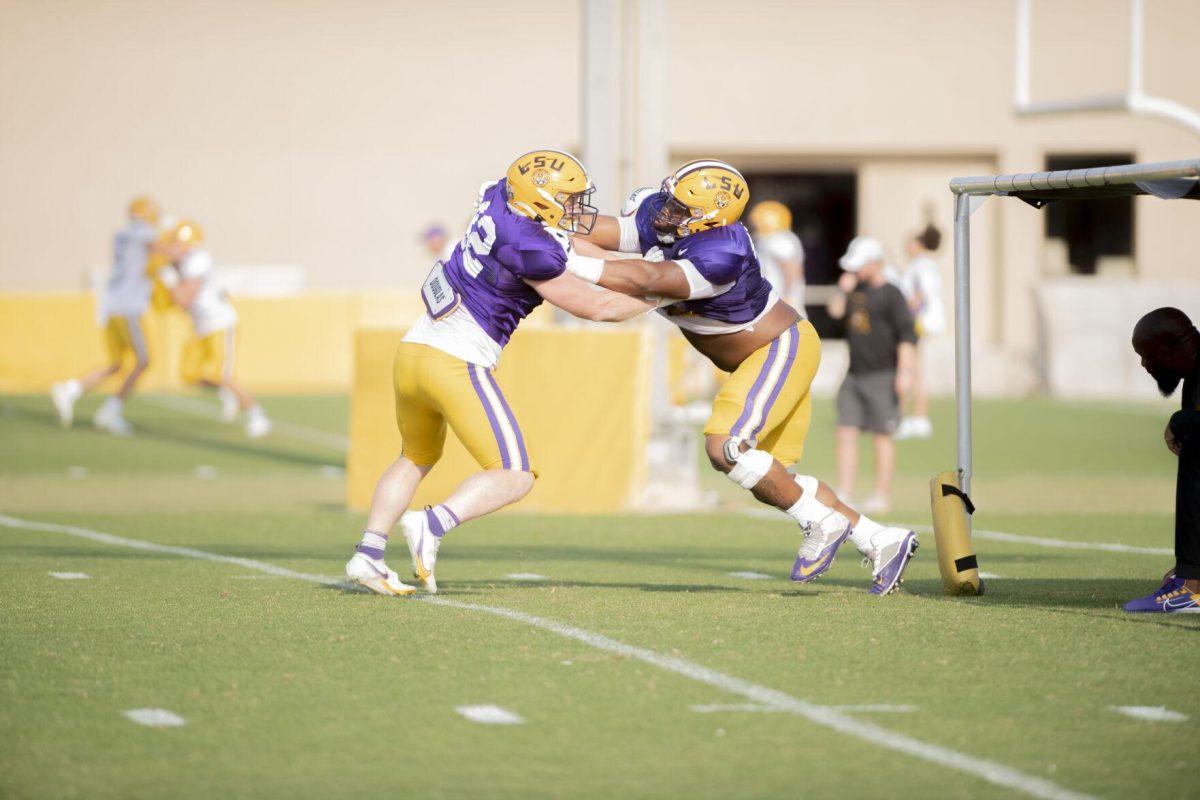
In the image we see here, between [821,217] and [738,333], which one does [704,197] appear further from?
[821,217]

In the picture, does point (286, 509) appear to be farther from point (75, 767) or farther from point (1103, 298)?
point (1103, 298)

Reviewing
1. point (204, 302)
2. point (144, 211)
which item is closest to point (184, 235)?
point (204, 302)

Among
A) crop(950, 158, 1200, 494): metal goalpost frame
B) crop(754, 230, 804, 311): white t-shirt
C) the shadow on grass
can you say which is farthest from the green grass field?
crop(754, 230, 804, 311): white t-shirt

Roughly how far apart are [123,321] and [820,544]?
12323mm

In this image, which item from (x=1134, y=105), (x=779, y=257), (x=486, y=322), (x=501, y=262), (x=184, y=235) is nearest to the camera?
(x=501, y=262)

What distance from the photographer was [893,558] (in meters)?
7.77

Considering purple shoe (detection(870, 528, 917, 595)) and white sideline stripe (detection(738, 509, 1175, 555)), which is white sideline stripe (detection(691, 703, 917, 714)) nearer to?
purple shoe (detection(870, 528, 917, 595))

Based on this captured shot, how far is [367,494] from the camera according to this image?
1230 cm

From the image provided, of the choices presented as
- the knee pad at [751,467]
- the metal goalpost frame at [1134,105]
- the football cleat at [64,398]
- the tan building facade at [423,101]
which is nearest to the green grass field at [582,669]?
the knee pad at [751,467]

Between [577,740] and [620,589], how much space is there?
3.02 metres

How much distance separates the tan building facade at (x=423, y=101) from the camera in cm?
2917

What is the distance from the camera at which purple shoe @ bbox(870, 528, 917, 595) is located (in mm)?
7746

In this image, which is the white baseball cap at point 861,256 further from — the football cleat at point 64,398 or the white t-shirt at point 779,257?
the football cleat at point 64,398

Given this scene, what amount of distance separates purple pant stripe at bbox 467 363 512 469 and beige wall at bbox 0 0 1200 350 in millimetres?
22036
